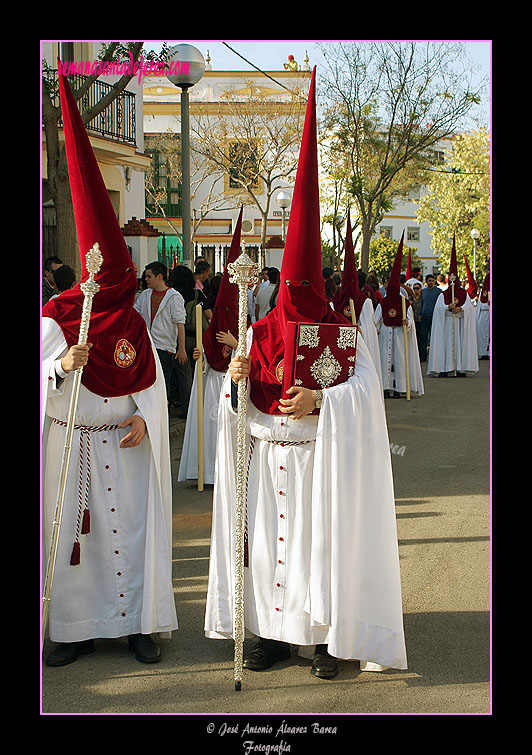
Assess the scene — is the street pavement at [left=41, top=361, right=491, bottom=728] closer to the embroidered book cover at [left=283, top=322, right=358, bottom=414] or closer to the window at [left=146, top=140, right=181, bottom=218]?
the embroidered book cover at [left=283, top=322, right=358, bottom=414]

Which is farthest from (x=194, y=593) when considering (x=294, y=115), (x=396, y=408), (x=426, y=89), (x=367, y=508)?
(x=294, y=115)

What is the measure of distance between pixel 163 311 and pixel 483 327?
1462 centimetres

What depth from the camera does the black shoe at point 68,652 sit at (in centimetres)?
467

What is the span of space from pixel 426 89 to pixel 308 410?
20.7 metres

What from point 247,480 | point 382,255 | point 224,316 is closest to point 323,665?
point 247,480

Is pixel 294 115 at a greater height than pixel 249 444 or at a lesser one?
greater

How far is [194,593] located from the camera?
19.0 ft

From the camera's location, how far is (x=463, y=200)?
154 feet

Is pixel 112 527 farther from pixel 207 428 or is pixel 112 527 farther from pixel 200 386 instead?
pixel 207 428

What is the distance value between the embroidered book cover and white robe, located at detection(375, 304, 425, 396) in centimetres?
1120

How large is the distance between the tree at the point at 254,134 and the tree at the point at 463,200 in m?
15.5

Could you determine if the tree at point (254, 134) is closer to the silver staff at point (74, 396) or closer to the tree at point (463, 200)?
the tree at point (463, 200)

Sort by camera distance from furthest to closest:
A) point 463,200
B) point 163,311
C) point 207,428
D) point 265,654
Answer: point 463,200 < point 163,311 < point 207,428 < point 265,654

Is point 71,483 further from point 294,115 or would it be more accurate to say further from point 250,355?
point 294,115
